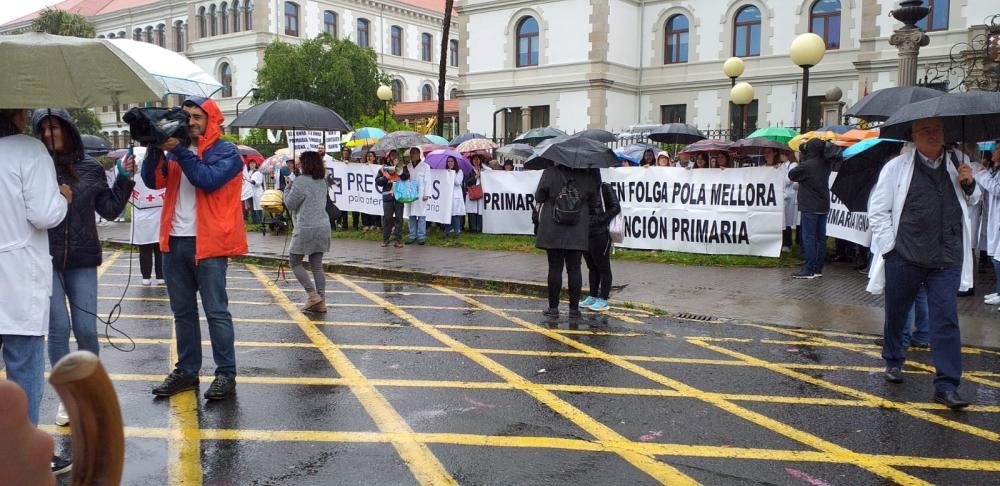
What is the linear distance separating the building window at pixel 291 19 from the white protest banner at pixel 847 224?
52.5m

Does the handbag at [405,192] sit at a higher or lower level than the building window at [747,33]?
lower

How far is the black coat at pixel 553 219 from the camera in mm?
8562

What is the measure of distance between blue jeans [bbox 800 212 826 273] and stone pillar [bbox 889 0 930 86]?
338cm

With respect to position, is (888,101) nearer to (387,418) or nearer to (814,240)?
(814,240)

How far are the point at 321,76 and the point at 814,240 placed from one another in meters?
42.3

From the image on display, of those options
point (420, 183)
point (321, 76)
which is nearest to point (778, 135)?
point (420, 183)

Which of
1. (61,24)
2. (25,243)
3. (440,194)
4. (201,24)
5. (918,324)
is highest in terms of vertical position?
(201,24)

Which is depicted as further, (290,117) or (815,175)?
(290,117)

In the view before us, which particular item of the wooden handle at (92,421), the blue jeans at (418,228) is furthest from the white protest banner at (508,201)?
the wooden handle at (92,421)

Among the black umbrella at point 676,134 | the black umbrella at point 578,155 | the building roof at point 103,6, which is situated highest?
the building roof at point 103,6

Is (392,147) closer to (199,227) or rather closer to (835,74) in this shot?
(199,227)

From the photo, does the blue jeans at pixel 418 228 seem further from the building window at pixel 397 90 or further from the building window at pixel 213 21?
the building window at pixel 397 90

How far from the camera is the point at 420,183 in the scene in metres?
15.8

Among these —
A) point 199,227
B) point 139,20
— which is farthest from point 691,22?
point 139,20
